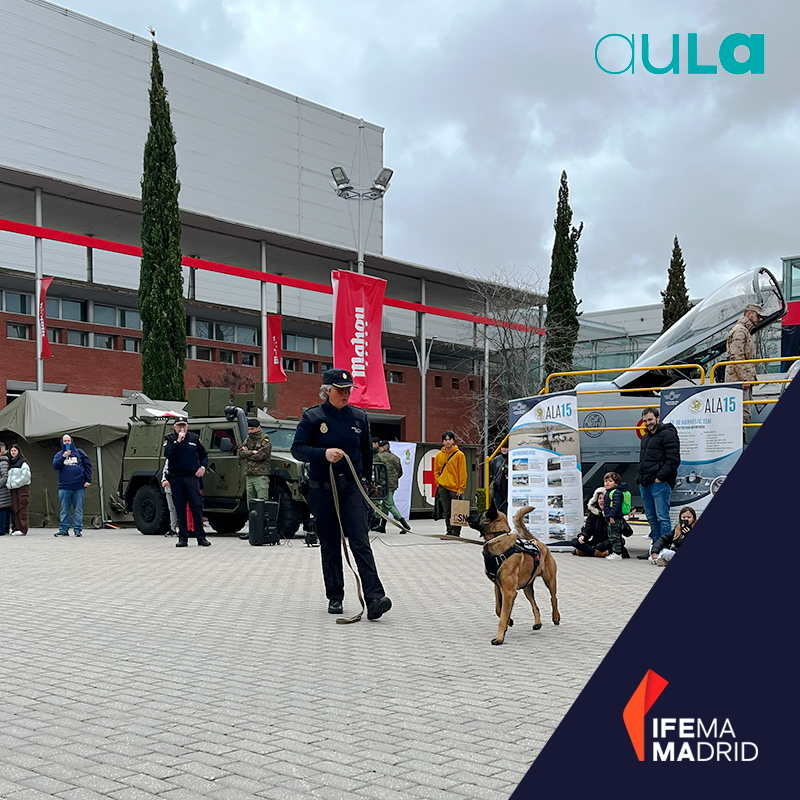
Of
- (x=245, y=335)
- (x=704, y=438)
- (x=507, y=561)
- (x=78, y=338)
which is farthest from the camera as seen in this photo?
(x=245, y=335)

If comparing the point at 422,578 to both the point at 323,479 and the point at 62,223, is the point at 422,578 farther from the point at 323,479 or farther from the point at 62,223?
the point at 62,223

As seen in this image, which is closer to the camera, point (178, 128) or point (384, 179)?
point (384, 179)

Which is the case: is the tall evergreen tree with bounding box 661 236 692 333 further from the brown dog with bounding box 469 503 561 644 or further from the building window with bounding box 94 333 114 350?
the brown dog with bounding box 469 503 561 644

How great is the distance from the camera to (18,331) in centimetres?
3831

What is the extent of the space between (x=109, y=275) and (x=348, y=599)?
37474mm

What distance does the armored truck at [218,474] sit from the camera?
17.3m

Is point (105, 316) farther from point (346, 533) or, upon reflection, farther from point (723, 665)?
point (723, 665)

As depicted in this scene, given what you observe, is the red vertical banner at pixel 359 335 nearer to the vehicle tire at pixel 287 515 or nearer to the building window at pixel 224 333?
the vehicle tire at pixel 287 515

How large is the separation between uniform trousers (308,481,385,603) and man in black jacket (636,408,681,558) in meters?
5.78

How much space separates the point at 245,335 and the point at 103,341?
8.20m

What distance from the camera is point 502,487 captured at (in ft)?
53.8

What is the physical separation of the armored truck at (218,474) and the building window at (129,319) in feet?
77.6

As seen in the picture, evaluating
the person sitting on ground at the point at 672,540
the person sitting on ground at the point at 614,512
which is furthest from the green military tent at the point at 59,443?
the person sitting on ground at the point at 672,540

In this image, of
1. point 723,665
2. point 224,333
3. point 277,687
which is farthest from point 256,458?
point 224,333
